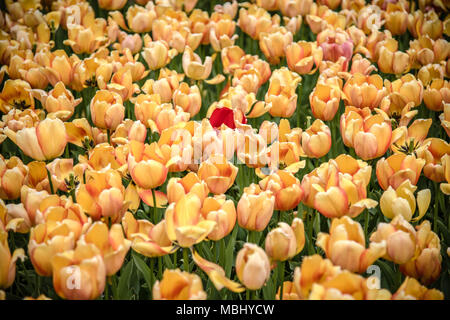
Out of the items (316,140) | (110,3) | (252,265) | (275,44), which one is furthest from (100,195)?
(110,3)

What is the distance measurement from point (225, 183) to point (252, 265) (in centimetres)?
45

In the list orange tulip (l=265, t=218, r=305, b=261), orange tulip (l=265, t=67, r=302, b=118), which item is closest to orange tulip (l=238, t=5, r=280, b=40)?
orange tulip (l=265, t=67, r=302, b=118)

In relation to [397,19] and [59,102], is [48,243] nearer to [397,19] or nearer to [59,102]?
[59,102]

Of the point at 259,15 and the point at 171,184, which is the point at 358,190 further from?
the point at 259,15

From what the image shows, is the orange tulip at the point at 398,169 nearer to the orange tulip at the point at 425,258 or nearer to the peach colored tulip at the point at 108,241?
the orange tulip at the point at 425,258

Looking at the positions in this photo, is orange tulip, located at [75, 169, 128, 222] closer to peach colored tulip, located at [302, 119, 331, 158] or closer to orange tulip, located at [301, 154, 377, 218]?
orange tulip, located at [301, 154, 377, 218]

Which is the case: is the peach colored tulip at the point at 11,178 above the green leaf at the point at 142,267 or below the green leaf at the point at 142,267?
above

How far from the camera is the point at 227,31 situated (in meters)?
3.30

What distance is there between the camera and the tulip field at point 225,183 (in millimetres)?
1415

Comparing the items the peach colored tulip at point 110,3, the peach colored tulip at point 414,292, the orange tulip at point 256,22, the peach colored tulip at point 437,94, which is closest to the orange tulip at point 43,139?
the peach colored tulip at point 414,292

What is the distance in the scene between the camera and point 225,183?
1767 millimetres

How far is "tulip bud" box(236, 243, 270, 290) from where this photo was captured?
1351 mm

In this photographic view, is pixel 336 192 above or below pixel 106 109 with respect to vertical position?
below
